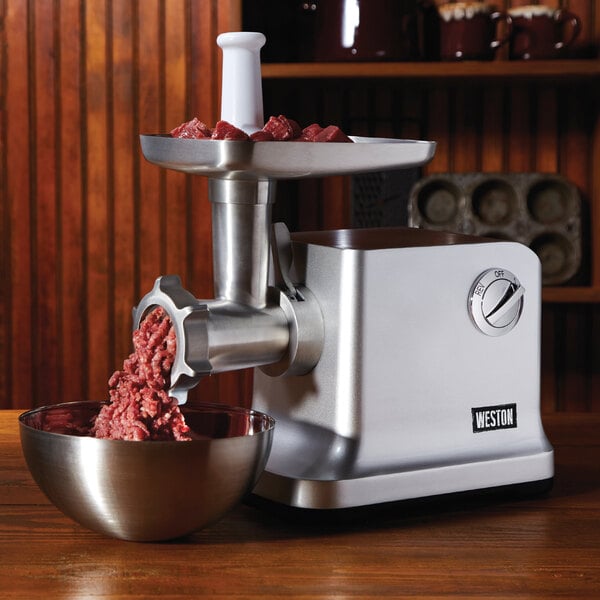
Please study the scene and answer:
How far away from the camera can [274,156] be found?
36.1 inches

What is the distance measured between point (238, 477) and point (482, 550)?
210mm

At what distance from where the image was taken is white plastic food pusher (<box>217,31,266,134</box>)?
1.01 m

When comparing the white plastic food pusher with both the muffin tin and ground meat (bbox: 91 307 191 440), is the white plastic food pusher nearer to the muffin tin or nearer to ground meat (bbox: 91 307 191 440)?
ground meat (bbox: 91 307 191 440)

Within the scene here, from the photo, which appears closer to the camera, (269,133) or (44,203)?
(269,133)

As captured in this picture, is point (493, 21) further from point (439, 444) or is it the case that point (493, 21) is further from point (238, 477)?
point (238, 477)

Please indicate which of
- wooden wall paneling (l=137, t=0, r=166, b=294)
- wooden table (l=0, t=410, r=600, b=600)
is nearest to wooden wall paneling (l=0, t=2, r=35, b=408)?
wooden wall paneling (l=137, t=0, r=166, b=294)

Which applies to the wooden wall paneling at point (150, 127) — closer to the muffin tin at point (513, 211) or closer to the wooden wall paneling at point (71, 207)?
the wooden wall paneling at point (71, 207)

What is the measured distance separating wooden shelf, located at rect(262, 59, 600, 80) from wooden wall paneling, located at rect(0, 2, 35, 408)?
62cm

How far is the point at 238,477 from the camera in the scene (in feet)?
2.93

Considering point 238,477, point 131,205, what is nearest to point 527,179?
point 131,205

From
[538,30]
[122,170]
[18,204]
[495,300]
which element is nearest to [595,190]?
[538,30]

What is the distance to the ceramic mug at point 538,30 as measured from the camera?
7.04 feet

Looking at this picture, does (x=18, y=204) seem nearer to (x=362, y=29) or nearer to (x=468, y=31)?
(x=362, y=29)

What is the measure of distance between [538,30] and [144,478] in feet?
5.10
